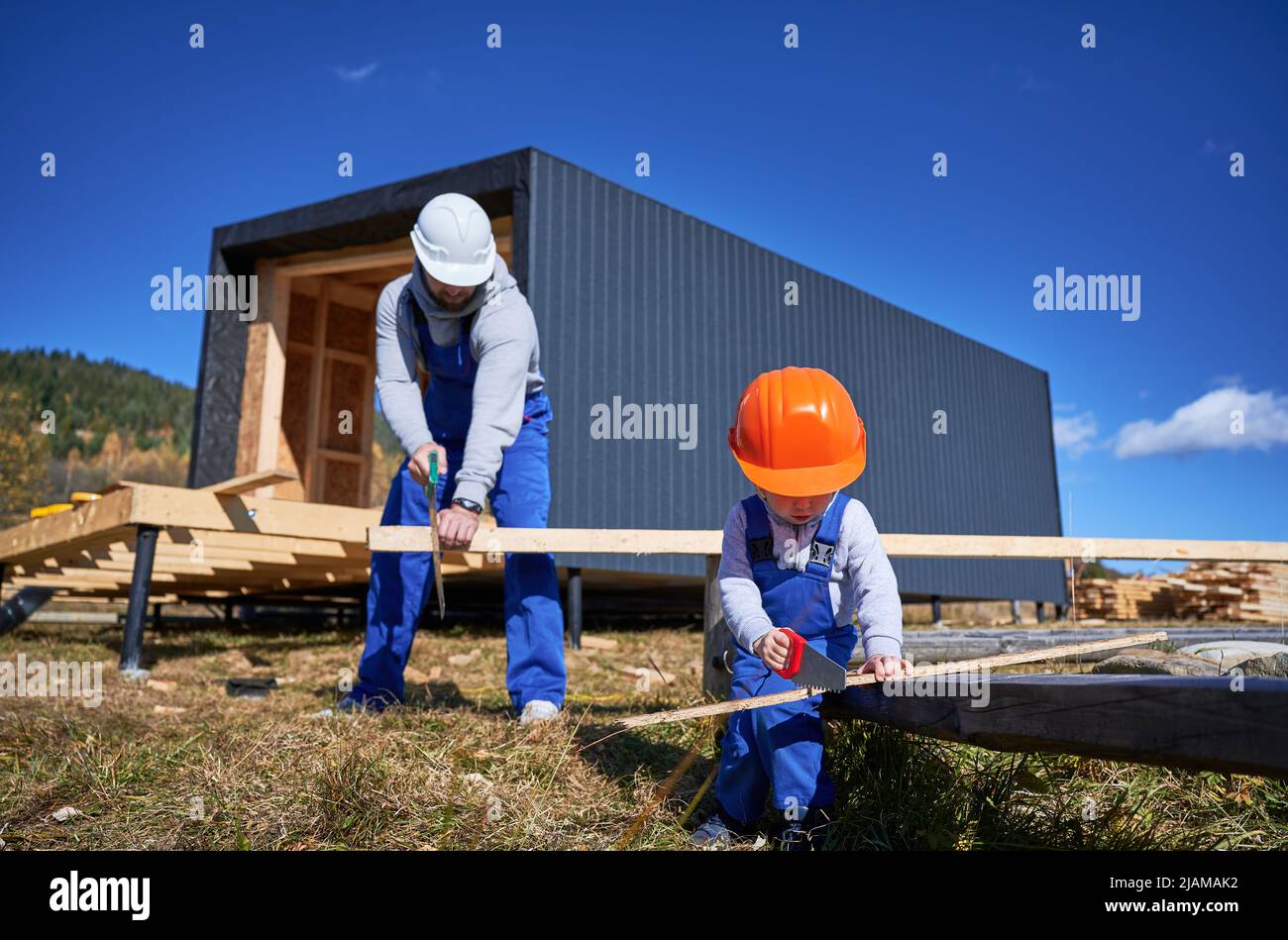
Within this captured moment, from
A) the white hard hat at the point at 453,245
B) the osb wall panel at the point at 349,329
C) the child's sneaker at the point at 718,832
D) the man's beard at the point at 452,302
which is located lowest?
the child's sneaker at the point at 718,832

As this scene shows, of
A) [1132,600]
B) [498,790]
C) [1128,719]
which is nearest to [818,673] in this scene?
[1128,719]

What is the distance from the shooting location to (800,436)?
2.43 m

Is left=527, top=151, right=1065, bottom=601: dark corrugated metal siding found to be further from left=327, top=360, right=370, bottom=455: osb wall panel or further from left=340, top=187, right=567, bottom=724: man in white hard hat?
left=327, top=360, right=370, bottom=455: osb wall panel

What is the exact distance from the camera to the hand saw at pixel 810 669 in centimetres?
212

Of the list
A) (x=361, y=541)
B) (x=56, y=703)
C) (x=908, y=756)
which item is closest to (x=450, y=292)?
(x=908, y=756)

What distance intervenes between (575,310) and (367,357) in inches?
188

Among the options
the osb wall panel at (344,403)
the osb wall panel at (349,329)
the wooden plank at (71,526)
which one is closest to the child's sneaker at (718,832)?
the wooden plank at (71,526)

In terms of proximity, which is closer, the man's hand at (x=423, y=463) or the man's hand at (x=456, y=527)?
the man's hand at (x=456, y=527)

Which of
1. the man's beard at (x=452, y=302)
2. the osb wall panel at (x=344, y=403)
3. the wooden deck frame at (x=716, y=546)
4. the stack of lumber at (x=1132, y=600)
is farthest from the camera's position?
the stack of lumber at (x=1132, y=600)

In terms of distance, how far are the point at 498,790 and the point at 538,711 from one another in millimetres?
962

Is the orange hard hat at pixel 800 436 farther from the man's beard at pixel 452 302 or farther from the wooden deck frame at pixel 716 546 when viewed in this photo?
the man's beard at pixel 452 302

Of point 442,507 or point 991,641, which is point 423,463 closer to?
point 442,507

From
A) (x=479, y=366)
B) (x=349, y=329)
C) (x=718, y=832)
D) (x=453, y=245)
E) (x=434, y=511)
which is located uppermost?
(x=349, y=329)
